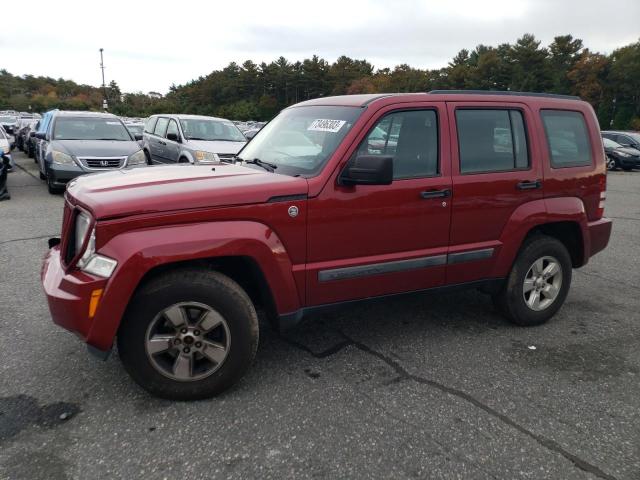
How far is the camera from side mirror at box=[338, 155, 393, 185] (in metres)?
3.05

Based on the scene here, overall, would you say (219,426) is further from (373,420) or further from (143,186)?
(143,186)

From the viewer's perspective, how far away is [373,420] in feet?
9.41

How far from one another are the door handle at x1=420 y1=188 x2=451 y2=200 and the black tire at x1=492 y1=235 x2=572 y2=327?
1011 mm

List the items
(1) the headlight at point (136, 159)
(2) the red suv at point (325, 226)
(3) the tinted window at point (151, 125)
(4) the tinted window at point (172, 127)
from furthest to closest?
1. (3) the tinted window at point (151, 125)
2. (4) the tinted window at point (172, 127)
3. (1) the headlight at point (136, 159)
4. (2) the red suv at point (325, 226)

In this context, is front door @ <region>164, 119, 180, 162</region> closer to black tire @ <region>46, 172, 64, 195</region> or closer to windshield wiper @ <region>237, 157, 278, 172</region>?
black tire @ <region>46, 172, 64, 195</region>

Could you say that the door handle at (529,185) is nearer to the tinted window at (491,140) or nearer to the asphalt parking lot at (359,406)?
the tinted window at (491,140)

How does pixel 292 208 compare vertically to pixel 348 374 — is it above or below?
above

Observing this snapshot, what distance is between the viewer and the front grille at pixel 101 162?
970cm

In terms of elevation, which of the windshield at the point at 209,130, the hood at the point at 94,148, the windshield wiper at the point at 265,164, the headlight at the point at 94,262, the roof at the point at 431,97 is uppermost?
the roof at the point at 431,97

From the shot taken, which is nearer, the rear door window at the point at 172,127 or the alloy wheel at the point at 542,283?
the alloy wheel at the point at 542,283

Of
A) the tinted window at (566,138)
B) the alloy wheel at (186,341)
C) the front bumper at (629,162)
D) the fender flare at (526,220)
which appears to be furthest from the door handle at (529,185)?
the front bumper at (629,162)

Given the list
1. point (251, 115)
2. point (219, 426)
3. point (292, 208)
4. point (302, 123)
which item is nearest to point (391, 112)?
point (302, 123)

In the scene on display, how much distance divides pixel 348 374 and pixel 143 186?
1789mm

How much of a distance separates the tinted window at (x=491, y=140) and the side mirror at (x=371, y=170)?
90 centimetres
